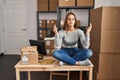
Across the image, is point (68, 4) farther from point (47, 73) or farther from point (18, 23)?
point (18, 23)

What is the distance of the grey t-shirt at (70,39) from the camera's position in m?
2.41

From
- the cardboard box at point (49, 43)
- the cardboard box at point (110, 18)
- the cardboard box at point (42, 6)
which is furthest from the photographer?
the cardboard box at point (42, 6)

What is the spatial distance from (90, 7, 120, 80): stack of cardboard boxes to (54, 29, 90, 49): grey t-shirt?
716 mm

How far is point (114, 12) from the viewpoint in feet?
9.74

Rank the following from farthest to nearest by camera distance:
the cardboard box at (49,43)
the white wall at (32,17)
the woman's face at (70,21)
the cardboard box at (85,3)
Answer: the white wall at (32,17)
the cardboard box at (85,3)
the cardboard box at (49,43)
the woman's face at (70,21)

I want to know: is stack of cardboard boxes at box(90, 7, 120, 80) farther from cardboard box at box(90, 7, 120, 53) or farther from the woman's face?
the woman's face

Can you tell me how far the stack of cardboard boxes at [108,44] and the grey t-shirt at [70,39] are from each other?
0.72 meters

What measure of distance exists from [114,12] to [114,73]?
1160mm

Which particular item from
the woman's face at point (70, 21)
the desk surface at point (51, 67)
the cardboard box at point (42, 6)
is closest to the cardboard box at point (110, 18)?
the woman's face at point (70, 21)

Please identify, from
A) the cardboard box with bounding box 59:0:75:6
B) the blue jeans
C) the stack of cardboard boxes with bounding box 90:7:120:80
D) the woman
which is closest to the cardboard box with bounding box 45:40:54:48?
the cardboard box with bounding box 59:0:75:6

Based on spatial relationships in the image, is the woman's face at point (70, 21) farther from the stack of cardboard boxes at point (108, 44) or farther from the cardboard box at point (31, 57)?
the stack of cardboard boxes at point (108, 44)

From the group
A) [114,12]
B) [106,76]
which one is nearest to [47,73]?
[106,76]

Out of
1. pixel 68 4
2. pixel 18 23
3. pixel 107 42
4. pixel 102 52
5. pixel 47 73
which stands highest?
pixel 68 4

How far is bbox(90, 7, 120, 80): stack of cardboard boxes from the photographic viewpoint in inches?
117
